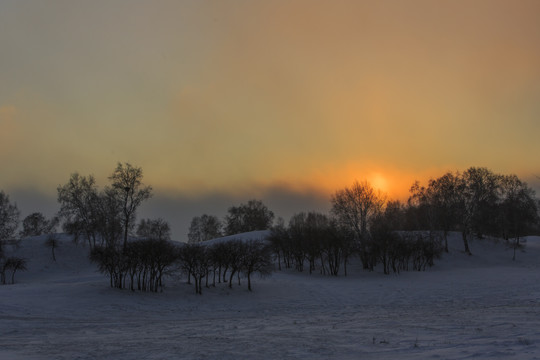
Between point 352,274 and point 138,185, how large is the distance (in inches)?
1176

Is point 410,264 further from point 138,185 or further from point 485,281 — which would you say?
point 138,185

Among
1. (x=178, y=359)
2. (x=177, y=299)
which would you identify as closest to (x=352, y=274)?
(x=177, y=299)

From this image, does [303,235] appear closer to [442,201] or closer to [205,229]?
[442,201]

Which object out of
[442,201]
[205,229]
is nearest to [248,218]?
[205,229]

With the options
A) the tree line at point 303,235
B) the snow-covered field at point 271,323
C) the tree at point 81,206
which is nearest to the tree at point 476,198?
the tree line at point 303,235

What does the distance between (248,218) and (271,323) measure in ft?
313

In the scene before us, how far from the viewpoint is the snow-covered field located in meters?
10.2

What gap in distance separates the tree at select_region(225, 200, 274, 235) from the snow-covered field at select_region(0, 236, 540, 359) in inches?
2882

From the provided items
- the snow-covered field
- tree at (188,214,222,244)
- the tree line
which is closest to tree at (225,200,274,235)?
tree at (188,214,222,244)

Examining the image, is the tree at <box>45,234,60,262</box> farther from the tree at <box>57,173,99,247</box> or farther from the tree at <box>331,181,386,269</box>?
the tree at <box>331,181,386,269</box>

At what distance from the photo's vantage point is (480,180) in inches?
2613

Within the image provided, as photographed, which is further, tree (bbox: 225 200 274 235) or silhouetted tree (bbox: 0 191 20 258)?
tree (bbox: 225 200 274 235)

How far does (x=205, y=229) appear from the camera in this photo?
4875 inches

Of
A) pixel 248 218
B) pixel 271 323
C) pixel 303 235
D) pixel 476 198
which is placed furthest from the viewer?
pixel 248 218
